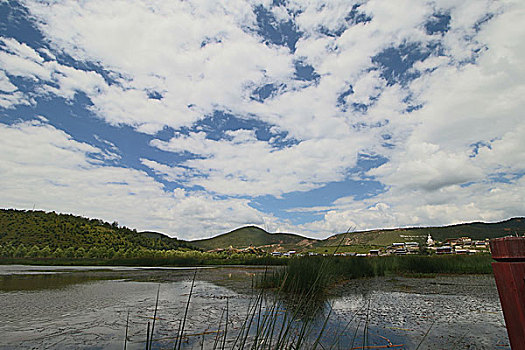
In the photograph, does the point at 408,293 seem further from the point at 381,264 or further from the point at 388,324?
the point at 381,264

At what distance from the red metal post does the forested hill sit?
50.4 m

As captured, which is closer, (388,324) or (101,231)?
(388,324)

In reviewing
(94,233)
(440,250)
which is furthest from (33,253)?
(440,250)

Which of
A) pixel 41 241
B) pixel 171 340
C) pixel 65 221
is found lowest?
pixel 171 340

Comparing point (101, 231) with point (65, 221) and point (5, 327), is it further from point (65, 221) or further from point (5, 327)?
point (5, 327)

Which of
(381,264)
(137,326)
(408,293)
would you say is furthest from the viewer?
(381,264)

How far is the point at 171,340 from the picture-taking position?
3.99 meters

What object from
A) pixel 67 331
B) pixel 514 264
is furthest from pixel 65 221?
pixel 514 264

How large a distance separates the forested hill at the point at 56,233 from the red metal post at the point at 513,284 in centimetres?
5037

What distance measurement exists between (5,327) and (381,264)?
13.9 m

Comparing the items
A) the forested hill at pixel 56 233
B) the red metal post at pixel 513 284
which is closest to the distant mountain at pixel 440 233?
the forested hill at pixel 56 233

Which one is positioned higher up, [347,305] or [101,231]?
[101,231]

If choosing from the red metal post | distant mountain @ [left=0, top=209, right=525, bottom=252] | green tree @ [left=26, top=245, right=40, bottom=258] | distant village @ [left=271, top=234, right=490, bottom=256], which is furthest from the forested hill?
the red metal post

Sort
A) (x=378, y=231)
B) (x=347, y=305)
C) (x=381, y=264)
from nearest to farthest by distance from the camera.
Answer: (x=347, y=305) → (x=381, y=264) → (x=378, y=231)
